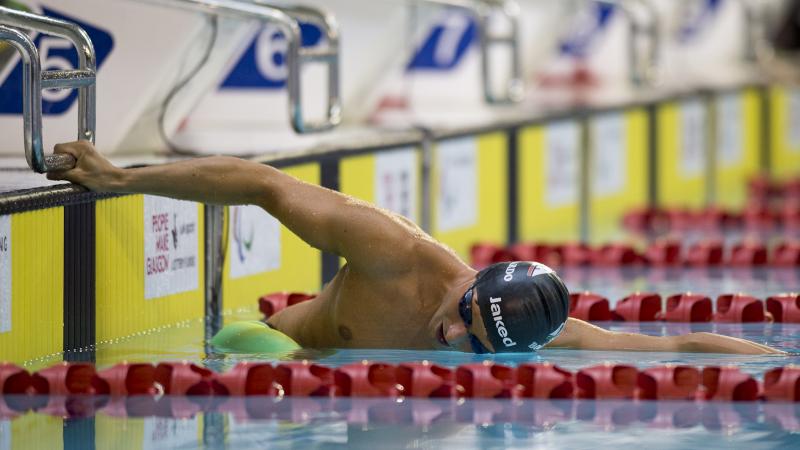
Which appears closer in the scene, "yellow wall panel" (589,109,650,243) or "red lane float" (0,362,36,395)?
"red lane float" (0,362,36,395)

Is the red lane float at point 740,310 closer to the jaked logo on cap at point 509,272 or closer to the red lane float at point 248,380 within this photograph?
the jaked logo on cap at point 509,272

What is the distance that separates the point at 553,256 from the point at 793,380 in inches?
172

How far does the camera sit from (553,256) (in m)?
9.16

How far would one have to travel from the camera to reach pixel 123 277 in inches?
240

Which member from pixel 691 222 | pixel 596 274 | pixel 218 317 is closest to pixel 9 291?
pixel 218 317

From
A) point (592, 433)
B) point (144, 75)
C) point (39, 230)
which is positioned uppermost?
point (144, 75)

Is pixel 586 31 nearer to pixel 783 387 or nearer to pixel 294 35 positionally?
pixel 294 35

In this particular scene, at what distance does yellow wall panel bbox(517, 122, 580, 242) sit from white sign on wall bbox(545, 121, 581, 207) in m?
0.04

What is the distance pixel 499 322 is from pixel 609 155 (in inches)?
302

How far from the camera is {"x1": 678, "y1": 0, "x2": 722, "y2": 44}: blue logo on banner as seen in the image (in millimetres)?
17125

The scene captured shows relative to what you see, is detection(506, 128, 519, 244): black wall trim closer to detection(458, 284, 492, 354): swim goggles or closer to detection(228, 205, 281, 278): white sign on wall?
detection(228, 205, 281, 278): white sign on wall

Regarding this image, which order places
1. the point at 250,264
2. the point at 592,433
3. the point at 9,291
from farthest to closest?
the point at 250,264
the point at 9,291
the point at 592,433

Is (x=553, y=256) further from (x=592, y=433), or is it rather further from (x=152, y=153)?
(x=592, y=433)

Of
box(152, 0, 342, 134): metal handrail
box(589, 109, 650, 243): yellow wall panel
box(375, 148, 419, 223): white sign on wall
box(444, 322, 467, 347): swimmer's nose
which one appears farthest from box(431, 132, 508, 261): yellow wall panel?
box(444, 322, 467, 347): swimmer's nose
